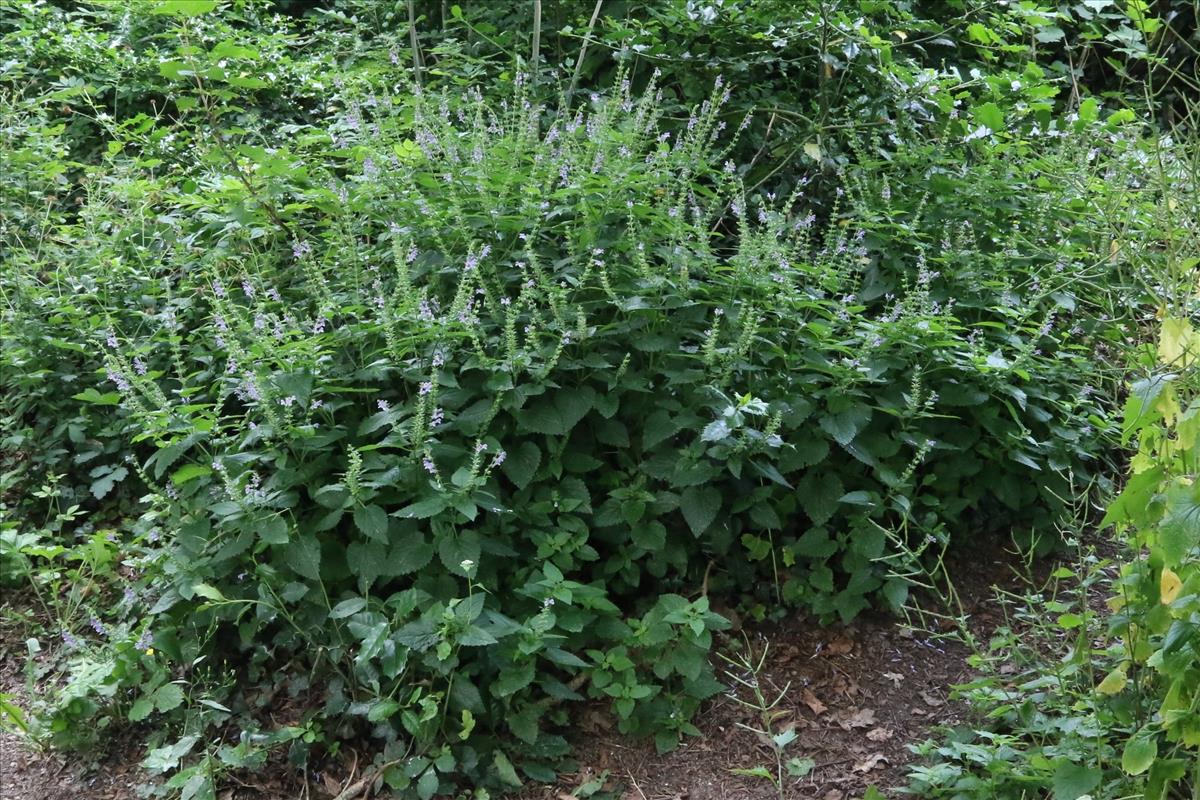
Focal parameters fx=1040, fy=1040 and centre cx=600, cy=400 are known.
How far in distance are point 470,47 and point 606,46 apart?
3.44 feet

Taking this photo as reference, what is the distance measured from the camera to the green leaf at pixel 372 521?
9.57 ft

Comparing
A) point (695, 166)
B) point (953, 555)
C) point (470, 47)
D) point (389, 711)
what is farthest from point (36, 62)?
point (953, 555)

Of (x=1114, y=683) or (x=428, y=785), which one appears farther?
(x=428, y=785)

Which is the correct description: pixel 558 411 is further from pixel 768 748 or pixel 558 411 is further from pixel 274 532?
pixel 768 748

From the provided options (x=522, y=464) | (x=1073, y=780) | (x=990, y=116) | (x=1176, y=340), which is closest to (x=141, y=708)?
(x=522, y=464)

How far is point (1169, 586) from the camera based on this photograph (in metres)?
2.15

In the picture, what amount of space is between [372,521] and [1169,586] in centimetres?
198

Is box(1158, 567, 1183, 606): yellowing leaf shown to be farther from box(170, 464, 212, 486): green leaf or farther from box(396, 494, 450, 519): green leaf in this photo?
box(170, 464, 212, 486): green leaf

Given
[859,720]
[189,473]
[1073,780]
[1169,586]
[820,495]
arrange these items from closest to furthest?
[1169,586], [1073,780], [189,473], [859,720], [820,495]

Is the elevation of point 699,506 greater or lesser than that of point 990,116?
lesser

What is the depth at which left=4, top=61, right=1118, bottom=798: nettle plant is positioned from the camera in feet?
9.73

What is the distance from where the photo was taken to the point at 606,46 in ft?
17.0

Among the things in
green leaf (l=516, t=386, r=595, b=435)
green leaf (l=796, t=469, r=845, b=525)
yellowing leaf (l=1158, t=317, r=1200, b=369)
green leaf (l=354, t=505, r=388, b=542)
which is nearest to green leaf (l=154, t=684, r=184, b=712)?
green leaf (l=354, t=505, r=388, b=542)

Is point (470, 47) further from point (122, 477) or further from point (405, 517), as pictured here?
point (405, 517)
